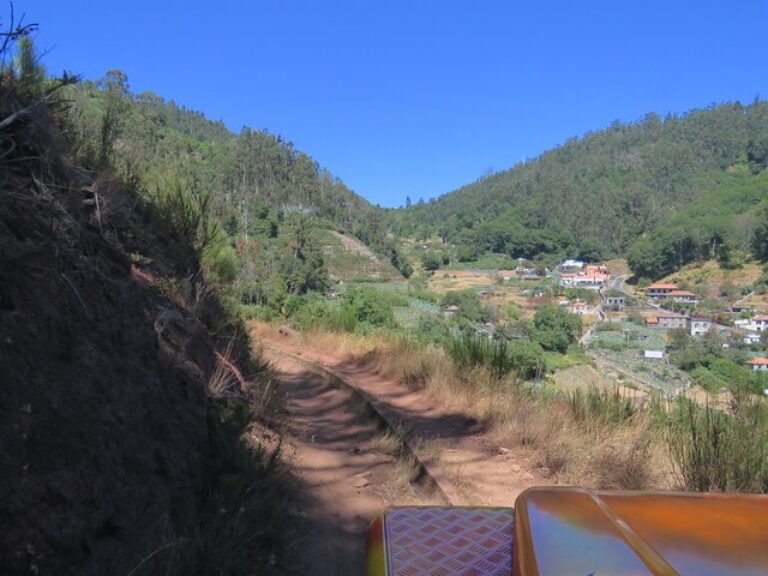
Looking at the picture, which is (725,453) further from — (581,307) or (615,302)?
(615,302)

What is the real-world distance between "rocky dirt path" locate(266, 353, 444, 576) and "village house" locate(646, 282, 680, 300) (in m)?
70.6

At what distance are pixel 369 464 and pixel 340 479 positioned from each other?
0.45 m

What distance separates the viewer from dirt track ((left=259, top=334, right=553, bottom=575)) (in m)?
4.34

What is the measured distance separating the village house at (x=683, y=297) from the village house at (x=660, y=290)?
146cm

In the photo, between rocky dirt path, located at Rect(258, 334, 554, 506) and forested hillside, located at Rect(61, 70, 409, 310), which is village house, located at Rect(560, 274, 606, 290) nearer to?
forested hillside, located at Rect(61, 70, 409, 310)

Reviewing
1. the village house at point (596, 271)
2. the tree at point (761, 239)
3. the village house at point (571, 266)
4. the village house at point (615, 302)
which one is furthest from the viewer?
the village house at point (571, 266)

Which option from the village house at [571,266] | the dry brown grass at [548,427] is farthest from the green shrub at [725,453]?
the village house at [571,266]

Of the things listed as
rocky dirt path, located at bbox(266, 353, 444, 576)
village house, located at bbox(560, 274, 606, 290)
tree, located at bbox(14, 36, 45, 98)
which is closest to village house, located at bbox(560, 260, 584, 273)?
village house, located at bbox(560, 274, 606, 290)

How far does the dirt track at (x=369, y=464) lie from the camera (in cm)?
434

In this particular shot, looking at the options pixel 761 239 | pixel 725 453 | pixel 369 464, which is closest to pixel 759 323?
pixel 761 239

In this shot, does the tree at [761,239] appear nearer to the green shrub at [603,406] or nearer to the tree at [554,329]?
the tree at [554,329]

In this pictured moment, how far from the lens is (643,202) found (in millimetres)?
131500

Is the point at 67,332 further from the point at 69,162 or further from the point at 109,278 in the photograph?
the point at 69,162

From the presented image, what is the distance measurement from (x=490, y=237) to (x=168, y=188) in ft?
410
